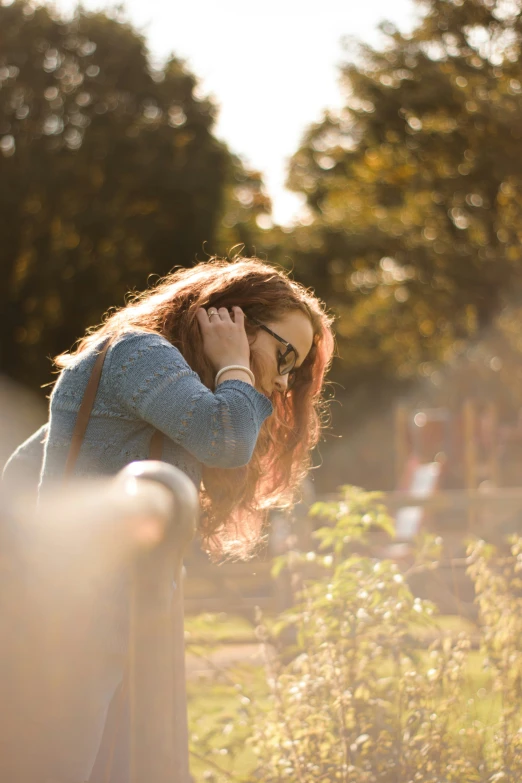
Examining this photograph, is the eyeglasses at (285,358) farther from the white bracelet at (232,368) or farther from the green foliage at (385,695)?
the green foliage at (385,695)

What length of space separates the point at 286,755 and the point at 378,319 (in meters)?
20.3

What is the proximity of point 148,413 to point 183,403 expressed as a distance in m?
0.07

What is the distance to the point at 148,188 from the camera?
23.0 metres

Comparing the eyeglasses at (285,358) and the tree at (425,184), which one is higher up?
the tree at (425,184)

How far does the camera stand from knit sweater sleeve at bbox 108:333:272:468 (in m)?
1.72

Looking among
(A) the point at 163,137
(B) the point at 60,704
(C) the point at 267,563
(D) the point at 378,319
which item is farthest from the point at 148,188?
(B) the point at 60,704

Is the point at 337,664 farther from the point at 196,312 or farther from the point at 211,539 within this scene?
the point at 196,312

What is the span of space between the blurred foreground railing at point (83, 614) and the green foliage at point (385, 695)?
5.42 ft

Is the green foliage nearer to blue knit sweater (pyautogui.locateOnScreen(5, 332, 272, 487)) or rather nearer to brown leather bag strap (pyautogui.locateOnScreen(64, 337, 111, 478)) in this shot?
blue knit sweater (pyautogui.locateOnScreen(5, 332, 272, 487))

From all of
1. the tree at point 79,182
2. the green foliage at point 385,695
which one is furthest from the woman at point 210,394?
the tree at point 79,182

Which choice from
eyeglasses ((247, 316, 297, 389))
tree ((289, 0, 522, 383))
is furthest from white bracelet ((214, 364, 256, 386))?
tree ((289, 0, 522, 383))

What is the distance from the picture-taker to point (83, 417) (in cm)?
179

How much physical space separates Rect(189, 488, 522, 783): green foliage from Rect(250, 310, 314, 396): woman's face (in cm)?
90

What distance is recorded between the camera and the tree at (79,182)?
22.5 m
